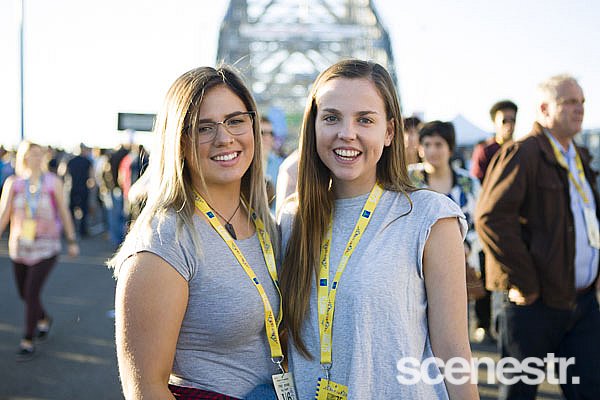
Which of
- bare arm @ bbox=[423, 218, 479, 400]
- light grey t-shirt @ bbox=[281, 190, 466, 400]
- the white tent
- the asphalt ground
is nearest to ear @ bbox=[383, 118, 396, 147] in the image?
light grey t-shirt @ bbox=[281, 190, 466, 400]

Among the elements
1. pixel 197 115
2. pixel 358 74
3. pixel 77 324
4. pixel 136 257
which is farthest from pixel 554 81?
pixel 77 324

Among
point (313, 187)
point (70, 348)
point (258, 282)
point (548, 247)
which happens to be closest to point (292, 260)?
point (258, 282)

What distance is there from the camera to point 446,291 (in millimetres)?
1849

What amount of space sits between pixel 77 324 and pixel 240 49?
57.1 m

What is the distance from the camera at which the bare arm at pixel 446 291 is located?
6.07 ft

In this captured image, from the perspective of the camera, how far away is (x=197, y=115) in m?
1.98

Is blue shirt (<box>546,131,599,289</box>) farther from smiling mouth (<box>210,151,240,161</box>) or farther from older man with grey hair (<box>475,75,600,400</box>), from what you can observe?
smiling mouth (<box>210,151,240,161</box>)

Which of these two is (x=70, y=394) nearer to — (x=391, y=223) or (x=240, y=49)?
(x=391, y=223)

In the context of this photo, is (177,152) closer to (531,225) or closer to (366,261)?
(366,261)

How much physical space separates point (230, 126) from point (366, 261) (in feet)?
2.28

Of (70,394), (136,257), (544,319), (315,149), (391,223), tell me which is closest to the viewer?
(136,257)

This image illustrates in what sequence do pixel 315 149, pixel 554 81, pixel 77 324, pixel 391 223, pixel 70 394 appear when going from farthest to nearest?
pixel 77 324 → pixel 70 394 → pixel 554 81 → pixel 315 149 → pixel 391 223

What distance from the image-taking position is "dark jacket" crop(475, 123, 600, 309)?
312cm

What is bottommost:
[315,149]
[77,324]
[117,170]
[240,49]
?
[77,324]
